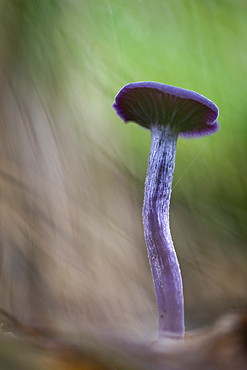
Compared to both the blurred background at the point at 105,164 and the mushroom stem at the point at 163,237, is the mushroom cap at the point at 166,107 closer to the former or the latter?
the mushroom stem at the point at 163,237

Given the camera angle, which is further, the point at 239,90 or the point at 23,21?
the point at 239,90

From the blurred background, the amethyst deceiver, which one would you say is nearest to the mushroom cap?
the amethyst deceiver

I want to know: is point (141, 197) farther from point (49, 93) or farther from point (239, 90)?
point (239, 90)

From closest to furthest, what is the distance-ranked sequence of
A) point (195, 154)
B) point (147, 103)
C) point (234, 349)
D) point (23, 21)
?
point (234, 349)
point (147, 103)
point (23, 21)
point (195, 154)

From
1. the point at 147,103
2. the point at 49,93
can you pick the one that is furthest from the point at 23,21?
the point at 147,103


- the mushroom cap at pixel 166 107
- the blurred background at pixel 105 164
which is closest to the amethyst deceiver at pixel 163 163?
the mushroom cap at pixel 166 107

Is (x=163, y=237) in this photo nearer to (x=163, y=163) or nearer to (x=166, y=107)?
(x=163, y=163)
